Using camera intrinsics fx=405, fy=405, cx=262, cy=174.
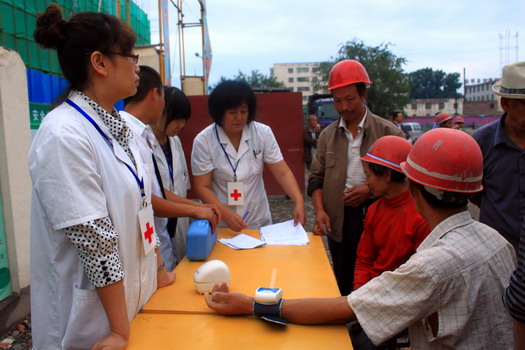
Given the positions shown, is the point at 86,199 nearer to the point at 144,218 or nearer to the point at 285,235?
the point at 144,218

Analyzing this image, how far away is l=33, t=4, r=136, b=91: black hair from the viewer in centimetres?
122

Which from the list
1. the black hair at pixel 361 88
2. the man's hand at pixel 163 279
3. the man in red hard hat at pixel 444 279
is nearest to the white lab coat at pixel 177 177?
the man's hand at pixel 163 279

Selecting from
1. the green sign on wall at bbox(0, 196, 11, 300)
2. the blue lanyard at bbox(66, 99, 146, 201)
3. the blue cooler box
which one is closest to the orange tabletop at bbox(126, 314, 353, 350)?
the blue lanyard at bbox(66, 99, 146, 201)

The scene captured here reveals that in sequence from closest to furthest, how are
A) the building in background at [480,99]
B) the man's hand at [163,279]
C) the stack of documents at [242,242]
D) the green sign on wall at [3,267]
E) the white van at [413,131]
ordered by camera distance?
the man's hand at [163,279] → the stack of documents at [242,242] → the green sign on wall at [3,267] → the white van at [413,131] → the building in background at [480,99]

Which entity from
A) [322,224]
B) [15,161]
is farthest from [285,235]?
[15,161]

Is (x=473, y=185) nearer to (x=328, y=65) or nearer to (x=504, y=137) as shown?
(x=504, y=137)

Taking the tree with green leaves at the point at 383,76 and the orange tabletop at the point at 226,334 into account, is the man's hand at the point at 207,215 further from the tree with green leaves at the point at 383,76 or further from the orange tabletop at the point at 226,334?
the tree with green leaves at the point at 383,76

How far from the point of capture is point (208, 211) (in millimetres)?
2141

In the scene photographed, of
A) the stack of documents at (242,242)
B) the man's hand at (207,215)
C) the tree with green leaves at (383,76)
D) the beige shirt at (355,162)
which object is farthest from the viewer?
the tree with green leaves at (383,76)

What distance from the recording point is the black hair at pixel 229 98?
2498 millimetres

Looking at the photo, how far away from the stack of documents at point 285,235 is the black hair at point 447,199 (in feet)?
3.47

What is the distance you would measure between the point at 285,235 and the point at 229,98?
0.90 m

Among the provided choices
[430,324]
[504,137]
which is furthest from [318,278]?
[504,137]

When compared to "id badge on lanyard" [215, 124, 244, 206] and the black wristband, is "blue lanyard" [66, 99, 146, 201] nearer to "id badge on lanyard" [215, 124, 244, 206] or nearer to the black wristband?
the black wristband
